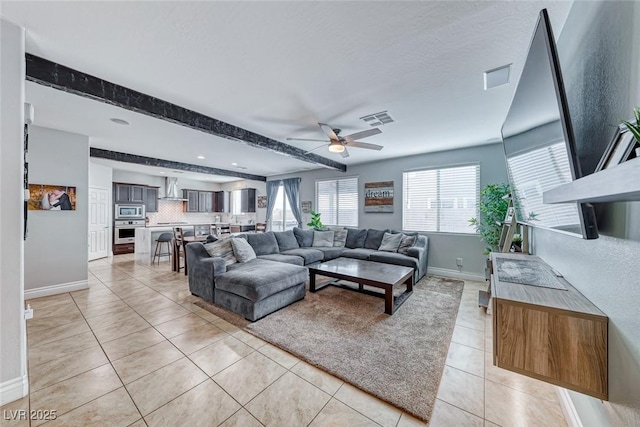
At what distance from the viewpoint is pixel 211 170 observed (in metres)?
6.79

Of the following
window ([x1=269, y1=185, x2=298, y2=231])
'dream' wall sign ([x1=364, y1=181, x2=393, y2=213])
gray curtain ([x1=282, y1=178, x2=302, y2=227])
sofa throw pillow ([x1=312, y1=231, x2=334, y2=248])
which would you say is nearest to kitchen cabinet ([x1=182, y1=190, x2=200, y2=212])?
window ([x1=269, y1=185, x2=298, y2=231])

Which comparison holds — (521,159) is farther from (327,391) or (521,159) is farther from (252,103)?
(252,103)

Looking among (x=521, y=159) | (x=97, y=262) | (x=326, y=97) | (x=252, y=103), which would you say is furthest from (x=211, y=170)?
(x=521, y=159)

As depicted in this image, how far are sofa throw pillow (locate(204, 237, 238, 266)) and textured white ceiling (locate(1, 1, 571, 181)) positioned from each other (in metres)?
1.85

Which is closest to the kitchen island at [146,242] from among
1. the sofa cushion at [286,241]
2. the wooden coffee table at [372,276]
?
the sofa cushion at [286,241]

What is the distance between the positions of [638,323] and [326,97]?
8.92 ft

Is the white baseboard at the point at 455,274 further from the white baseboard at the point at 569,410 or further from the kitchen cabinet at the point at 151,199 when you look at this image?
the kitchen cabinet at the point at 151,199

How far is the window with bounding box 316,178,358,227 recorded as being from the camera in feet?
20.6

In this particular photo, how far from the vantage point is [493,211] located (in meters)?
3.90

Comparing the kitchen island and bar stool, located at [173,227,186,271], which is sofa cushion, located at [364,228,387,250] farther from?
the kitchen island

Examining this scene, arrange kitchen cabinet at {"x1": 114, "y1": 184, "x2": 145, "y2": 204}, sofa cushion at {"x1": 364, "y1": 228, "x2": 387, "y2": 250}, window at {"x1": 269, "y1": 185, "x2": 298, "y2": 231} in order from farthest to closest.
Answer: window at {"x1": 269, "y1": 185, "x2": 298, "y2": 231}, kitchen cabinet at {"x1": 114, "y1": 184, "x2": 145, "y2": 204}, sofa cushion at {"x1": 364, "y1": 228, "x2": 387, "y2": 250}

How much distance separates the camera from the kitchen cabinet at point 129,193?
7.02 meters

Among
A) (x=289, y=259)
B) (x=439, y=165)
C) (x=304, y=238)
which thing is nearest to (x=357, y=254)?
(x=289, y=259)

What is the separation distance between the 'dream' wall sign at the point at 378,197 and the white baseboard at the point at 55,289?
5.66m
